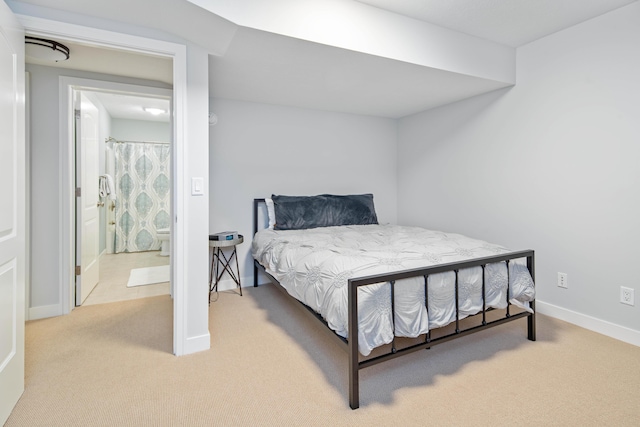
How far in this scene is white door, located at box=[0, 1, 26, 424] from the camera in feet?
4.95

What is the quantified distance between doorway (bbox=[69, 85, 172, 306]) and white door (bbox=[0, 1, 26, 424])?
140cm

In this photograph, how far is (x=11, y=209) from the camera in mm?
1605

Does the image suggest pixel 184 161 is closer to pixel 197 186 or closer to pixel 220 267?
pixel 197 186

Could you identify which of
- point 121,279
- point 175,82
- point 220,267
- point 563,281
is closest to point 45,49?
point 175,82

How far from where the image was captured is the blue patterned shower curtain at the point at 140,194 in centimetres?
561

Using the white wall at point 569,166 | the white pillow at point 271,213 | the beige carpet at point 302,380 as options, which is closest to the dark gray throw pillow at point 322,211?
the white pillow at point 271,213

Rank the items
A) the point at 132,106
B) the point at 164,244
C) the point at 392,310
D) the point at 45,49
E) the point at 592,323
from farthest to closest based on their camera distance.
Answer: the point at 164,244, the point at 132,106, the point at 592,323, the point at 45,49, the point at 392,310

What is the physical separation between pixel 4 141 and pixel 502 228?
3.78 meters

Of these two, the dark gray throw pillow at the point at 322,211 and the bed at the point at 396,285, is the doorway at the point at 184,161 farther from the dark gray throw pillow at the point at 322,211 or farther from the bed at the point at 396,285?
the dark gray throw pillow at the point at 322,211

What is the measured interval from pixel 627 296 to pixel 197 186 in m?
3.23

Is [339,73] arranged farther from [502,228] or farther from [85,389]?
[85,389]

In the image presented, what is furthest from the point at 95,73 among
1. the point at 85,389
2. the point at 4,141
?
the point at 85,389

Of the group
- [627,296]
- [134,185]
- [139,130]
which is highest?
[139,130]

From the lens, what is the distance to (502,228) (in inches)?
131
